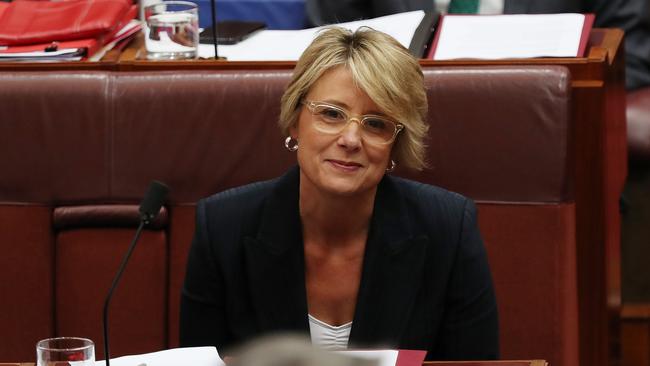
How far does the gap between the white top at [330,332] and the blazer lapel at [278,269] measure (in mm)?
29

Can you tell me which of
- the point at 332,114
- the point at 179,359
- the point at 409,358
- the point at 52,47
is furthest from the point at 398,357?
the point at 52,47

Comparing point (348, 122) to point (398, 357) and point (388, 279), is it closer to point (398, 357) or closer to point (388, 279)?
point (388, 279)

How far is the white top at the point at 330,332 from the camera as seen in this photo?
1689 millimetres

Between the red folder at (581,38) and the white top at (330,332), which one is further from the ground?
the red folder at (581,38)

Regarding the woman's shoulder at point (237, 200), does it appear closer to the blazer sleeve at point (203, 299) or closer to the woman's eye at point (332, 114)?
the blazer sleeve at point (203, 299)

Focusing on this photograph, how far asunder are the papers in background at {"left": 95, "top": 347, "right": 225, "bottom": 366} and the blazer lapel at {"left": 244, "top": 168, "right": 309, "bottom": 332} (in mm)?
341

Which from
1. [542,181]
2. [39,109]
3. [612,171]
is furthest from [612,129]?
[39,109]

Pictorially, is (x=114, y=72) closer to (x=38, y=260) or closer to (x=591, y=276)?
(x=38, y=260)

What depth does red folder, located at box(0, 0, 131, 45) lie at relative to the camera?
2.24m

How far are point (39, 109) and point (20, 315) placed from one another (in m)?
0.38

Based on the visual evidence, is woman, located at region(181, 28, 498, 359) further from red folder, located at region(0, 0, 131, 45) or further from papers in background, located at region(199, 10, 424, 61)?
red folder, located at region(0, 0, 131, 45)

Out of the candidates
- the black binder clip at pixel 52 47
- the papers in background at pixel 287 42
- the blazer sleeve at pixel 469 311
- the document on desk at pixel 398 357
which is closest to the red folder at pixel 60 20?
the black binder clip at pixel 52 47

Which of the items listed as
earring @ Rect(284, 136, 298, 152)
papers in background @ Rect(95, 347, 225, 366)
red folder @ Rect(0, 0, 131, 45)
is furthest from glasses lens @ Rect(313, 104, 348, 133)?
red folder @ Rect(0, 0, 131, 45)

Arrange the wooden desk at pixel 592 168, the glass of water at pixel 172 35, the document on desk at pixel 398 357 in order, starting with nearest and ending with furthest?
the document on desk at pixel 398 357 → the wooden desk at pixel 592 168 → the glass of water at pixel 172 35
